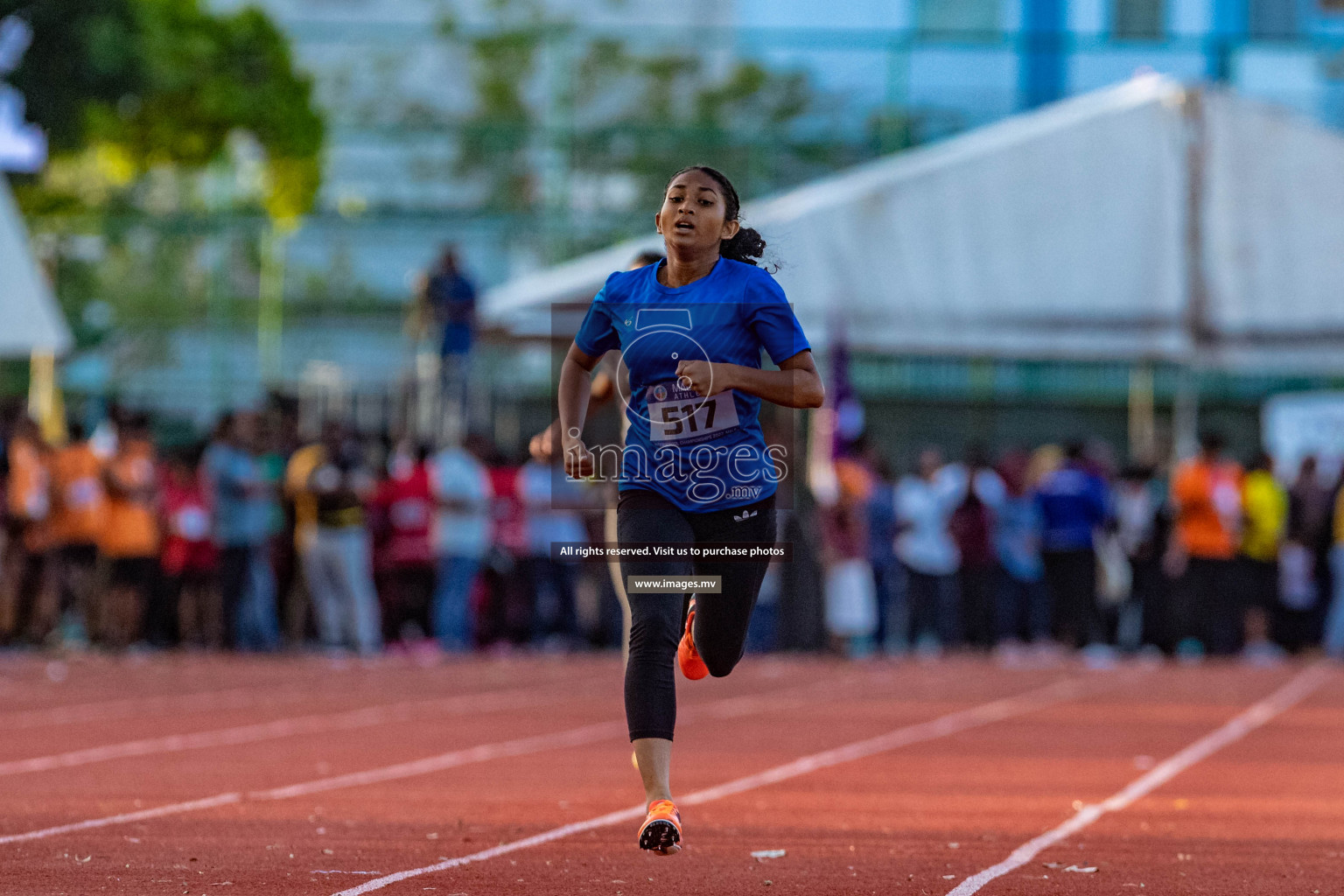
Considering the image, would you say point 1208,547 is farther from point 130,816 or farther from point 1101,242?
point 130,816

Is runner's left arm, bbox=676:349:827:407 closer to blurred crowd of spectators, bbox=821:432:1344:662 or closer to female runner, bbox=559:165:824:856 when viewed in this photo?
female runner, bbox=559:165:824:856

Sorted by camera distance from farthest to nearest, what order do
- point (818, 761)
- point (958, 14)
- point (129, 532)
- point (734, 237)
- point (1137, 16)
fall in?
point (958, 14) → point (1137, 16) → point (129, 532) → point (818, 761) → point (734, 237)

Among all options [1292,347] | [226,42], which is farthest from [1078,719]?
[226,42]

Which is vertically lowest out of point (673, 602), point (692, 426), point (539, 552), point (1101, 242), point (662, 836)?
point (662, 836)

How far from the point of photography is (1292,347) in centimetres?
1677

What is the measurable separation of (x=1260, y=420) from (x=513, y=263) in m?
8.11

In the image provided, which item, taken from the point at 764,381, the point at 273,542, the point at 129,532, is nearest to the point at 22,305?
the point at 129,532

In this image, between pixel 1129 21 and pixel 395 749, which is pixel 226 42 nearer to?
pixel 1129 21

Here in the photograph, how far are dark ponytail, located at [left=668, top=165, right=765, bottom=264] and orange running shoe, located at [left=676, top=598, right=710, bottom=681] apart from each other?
97 cm

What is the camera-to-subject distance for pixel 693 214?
21.1 ft

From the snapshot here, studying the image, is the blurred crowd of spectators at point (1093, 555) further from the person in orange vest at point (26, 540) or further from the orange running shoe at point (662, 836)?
the orange running shoe at point (662, 836)

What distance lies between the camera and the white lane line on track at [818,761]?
711cm

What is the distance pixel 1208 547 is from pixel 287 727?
32.4 feet

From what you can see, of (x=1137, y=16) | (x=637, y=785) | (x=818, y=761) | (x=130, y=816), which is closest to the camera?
(x=130, y=816)
